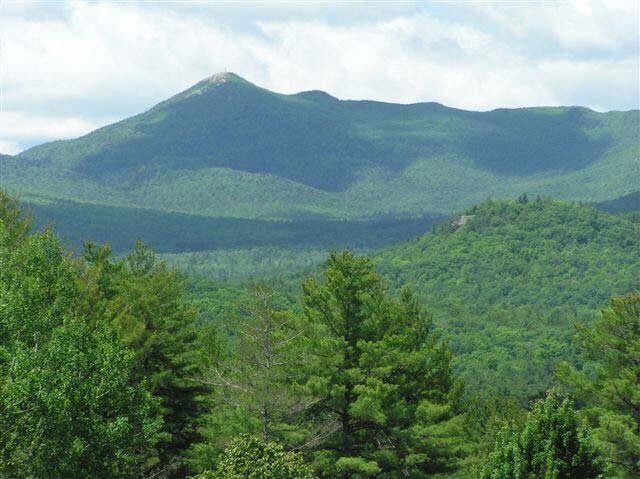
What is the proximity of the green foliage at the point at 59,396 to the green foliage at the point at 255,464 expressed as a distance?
11.1 ft

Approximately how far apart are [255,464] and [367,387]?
9283 millimetres

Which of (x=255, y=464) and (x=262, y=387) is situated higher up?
(x=262, y=387)

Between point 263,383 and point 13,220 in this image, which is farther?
point 13,220

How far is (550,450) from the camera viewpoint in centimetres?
2595

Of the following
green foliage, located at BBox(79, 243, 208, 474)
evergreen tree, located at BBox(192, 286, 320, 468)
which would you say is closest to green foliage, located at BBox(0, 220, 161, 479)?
evergreen tree, located at BBox(192, 286, 320, 468)

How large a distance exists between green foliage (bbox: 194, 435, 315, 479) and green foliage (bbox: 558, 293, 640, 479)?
53.5 feet

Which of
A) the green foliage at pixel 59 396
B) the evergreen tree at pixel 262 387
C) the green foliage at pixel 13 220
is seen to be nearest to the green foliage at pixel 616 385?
the evergreen tree at pixel 262 387

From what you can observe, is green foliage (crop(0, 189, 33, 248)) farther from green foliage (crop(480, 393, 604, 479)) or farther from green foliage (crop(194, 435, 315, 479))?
green foliage (crop(480, 393, 604, 479))

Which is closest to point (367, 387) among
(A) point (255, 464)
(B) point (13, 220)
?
(A) point (255, 464)

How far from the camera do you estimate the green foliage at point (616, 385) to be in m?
39.3

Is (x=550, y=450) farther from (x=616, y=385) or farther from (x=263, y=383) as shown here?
(x=616, y=385)

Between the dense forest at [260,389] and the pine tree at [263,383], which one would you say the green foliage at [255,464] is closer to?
the dense forest at [260,389]

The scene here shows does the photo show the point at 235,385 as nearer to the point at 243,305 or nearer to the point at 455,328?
the point at 243,305

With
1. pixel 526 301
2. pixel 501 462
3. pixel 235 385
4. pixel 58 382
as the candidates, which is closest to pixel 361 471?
pixel 235 385
